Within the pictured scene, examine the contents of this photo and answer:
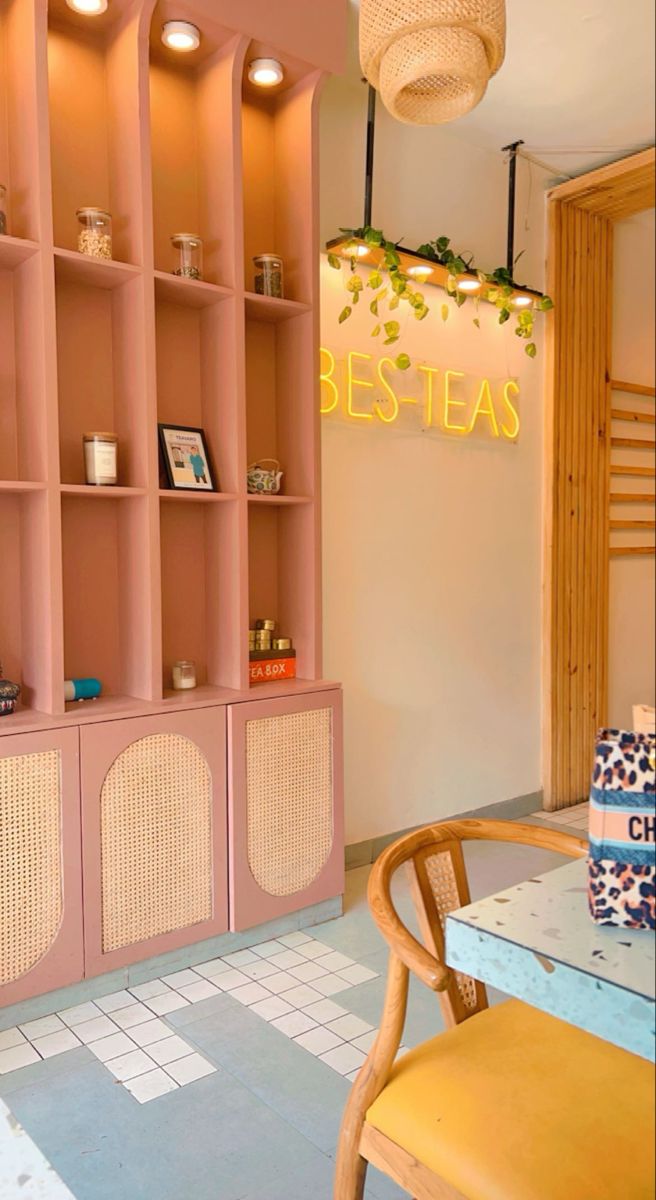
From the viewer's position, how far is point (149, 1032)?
2.42 metres

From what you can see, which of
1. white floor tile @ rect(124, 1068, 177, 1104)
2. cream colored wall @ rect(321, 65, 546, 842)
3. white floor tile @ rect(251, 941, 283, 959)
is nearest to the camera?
white floor tile @ rect(124, 1068, 177, 1104)

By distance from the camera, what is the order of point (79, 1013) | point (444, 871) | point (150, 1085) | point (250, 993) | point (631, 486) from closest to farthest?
point (444, 871) → point (150, 1085) → point (79, 1013) → point (250, 993) → point (631, 486)

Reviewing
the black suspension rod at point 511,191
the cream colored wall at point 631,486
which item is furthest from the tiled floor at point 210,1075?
the black suspension rod at point 511,191

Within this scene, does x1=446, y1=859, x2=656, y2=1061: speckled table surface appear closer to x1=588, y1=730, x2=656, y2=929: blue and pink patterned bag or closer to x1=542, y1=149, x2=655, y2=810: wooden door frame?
x1=588, y1=730, x2=656, y2=929: blue and pink patterned bag

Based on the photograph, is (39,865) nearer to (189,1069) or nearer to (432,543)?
(189,1069)

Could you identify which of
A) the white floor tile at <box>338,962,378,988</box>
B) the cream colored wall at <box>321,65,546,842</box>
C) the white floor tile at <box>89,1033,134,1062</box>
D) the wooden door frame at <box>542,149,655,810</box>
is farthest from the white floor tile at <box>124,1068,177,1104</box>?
the wooden door frame at <box>542,149,655,810</box>

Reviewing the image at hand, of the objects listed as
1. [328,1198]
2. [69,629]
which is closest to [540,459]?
[69,629]

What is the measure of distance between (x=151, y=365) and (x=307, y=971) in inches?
78.1

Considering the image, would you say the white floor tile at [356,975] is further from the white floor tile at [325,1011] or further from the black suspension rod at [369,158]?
the black suspension rod at [369,158]

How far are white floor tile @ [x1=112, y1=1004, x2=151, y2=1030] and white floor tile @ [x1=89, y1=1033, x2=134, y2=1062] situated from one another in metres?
0.06

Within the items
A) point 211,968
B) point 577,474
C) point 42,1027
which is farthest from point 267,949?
point 577,474

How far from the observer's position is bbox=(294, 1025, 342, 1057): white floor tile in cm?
233

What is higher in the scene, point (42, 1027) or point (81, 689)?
point (81, 689)

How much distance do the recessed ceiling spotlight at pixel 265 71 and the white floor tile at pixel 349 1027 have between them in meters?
3.03
